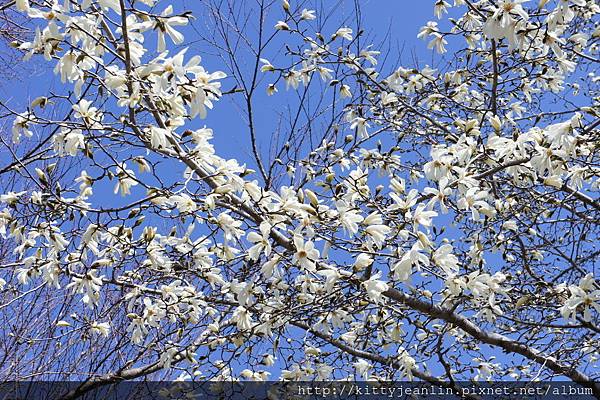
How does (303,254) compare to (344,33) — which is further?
(344,33)

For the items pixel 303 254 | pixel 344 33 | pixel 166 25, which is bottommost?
pixel 303 254

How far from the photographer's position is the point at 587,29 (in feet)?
15.6

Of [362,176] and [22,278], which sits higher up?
[362,176]

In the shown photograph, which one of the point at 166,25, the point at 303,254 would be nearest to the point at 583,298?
the point at 303,254

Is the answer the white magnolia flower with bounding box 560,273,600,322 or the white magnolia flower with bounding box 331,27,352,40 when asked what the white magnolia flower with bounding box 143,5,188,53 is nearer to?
the white magnolia flower with bounding box 331,27,352,40

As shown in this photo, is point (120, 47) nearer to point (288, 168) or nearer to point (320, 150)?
point (288, 168)

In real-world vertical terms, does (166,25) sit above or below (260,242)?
above

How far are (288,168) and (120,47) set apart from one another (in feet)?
5.43

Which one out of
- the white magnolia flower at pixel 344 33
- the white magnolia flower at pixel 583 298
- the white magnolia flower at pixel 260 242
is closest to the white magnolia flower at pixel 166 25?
the white magnolia flower at pixel 260 242

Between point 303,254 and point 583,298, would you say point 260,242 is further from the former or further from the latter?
point 583,298

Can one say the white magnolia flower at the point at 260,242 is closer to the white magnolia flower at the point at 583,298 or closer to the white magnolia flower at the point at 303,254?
the white magnolia flower at the point at 303,254

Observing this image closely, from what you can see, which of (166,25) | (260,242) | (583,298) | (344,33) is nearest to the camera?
(166,25)

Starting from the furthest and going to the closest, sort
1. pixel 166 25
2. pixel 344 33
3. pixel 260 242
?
pixel 344 33 < pixel 260 242 < pixel 166 25

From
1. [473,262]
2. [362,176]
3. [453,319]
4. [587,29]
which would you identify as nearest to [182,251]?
[362,176]
